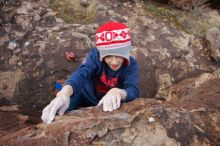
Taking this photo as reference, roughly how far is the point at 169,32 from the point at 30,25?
1.78 meters

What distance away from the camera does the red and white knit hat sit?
9.11 feet

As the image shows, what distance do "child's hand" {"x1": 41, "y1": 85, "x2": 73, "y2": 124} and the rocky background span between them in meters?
0.07

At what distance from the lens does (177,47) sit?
5.03m

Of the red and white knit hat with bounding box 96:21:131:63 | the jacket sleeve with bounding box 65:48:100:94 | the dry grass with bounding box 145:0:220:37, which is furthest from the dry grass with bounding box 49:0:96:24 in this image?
the red and white knit hat with bounding box 96:21:131:63

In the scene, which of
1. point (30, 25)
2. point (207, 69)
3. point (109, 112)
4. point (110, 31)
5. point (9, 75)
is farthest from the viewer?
point (207, 69)

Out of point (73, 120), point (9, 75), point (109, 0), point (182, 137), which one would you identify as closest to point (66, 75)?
point (9, 75)

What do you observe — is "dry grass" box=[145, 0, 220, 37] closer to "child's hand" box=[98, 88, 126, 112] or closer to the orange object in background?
the orange object in background

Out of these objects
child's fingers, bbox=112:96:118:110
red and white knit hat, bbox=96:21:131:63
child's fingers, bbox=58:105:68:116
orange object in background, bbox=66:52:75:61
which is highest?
red and white knit hat, bbox=96:21:131:63

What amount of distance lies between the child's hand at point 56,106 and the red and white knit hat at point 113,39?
393 mm

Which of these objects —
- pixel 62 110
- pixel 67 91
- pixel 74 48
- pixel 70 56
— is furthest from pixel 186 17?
pixel 62 110

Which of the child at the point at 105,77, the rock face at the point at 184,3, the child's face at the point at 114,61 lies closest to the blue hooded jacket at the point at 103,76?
the child at the point at 105,77

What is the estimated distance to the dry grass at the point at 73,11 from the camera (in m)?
4.93

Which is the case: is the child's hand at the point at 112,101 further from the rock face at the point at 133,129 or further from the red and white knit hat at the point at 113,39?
the red and white knit hat at the point at 113,39

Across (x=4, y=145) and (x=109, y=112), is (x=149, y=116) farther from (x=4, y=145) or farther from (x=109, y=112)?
(x=4, y=145)
